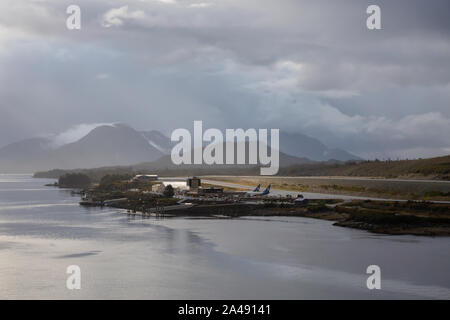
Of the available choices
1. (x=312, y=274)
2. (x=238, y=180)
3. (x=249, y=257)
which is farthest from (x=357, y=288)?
(x=238, y=180)

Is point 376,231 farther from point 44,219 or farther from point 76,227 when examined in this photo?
point 44,219

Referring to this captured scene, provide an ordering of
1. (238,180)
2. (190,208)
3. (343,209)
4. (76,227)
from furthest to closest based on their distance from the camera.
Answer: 1. (238,180)
2. (190,208)
3. (343,209)
4. (76,227)

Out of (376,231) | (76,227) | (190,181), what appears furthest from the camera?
(190,181)

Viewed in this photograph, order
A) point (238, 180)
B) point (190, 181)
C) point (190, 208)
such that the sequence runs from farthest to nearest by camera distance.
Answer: point (238, 180) → point (190, 181) → point (190, 208)

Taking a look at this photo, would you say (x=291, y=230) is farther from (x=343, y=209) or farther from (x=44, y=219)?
(x=44, y=219)

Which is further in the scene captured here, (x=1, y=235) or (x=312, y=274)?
(x=1, y=235)
